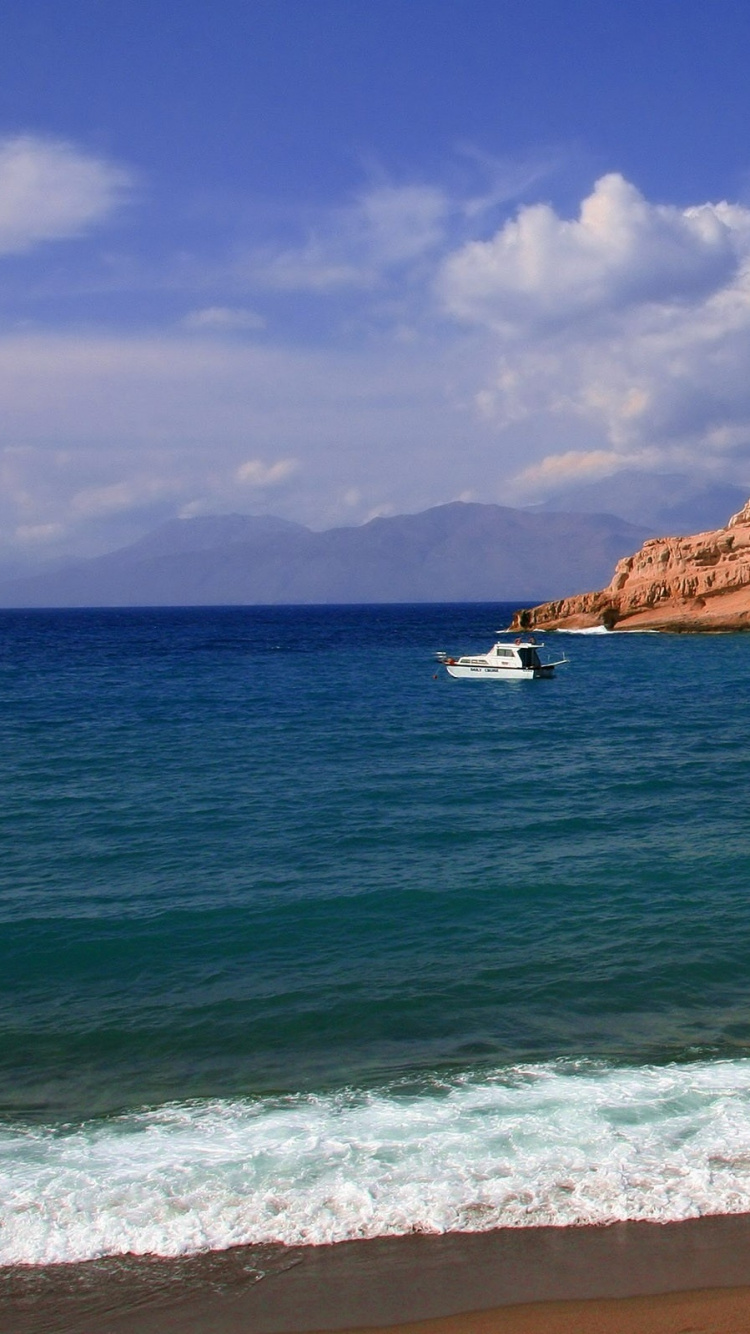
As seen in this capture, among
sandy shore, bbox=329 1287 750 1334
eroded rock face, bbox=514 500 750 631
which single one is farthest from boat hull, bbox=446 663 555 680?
sandy shore, bbox=329 1287 750 1334

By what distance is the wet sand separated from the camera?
7.03 meters

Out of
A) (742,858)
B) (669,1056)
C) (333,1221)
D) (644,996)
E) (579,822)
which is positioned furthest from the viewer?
(579,822)

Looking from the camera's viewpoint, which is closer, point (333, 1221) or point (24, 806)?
point (333, 1221)

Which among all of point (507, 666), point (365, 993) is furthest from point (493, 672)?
point (365, 993)

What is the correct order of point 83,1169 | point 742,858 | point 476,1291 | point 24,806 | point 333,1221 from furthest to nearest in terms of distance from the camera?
point 24,806 < point 742,858 < point 83,1169 < point 333,1221 < point 476,1291

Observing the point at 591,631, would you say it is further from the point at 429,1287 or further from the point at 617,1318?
the point at 617,1318

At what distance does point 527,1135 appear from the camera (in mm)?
9508

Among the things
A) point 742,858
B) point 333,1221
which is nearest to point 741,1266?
point 333,1221

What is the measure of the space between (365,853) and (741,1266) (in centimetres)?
1290

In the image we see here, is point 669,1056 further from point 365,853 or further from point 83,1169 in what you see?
point 365,853

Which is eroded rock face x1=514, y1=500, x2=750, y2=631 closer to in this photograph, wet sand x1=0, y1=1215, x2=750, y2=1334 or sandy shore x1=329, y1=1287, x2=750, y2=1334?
wet sand x1=0, y1=1215, x2=750, y2=1334

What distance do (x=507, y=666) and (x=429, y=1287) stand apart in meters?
52.5

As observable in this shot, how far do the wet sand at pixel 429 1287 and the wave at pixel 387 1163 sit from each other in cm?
23

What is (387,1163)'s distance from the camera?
29.7 feet
